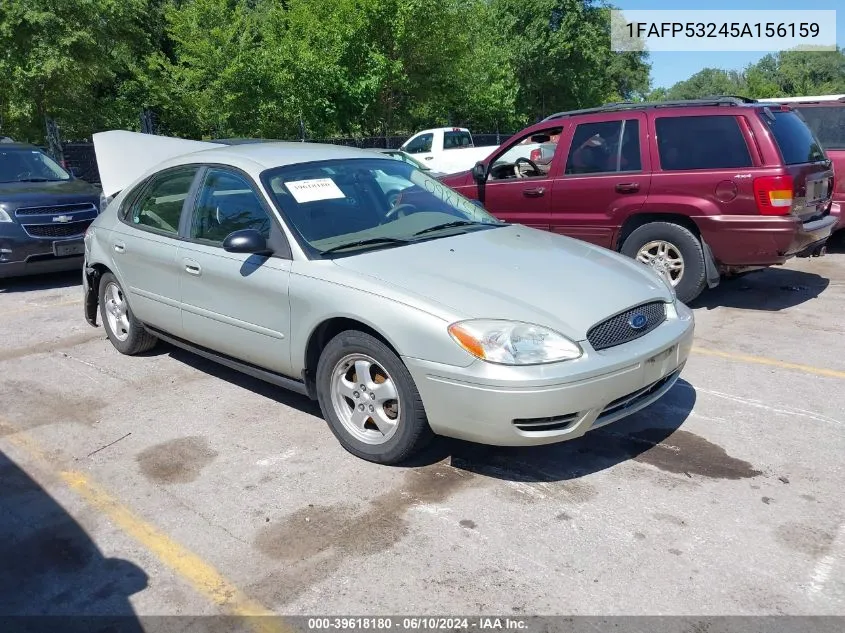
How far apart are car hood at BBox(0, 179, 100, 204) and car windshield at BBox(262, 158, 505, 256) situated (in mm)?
5695

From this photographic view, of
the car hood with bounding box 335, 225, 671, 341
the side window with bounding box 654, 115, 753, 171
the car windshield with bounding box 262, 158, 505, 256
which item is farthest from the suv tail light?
the car windshield with bounding box 262, 158, 505, 256

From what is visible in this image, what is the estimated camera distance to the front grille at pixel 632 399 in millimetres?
3699

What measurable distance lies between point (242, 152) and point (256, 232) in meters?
0.96

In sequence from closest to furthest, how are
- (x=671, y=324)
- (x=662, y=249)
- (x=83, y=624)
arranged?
(x=83, y=624), (x=671, y=324), (x=662, y=249)

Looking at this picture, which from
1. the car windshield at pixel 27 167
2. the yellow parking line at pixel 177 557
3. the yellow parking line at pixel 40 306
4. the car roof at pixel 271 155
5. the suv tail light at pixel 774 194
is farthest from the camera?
the car windshield at pixel 27 167

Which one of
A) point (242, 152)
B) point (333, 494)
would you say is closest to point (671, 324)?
point (333, 494)

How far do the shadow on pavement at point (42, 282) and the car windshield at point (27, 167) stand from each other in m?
1.27

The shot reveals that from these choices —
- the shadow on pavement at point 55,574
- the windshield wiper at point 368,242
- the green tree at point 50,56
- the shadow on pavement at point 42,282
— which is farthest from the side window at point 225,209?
the green tree at point 50,56

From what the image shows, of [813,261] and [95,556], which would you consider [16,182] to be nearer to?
[95,556]

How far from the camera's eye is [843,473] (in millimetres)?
3787

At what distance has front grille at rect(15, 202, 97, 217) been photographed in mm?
8750

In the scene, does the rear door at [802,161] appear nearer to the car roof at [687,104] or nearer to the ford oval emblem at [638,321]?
the car roof at [687,104]

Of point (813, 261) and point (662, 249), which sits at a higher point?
point (662, 249)

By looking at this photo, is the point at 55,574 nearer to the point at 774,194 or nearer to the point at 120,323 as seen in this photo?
the point at 120,323
